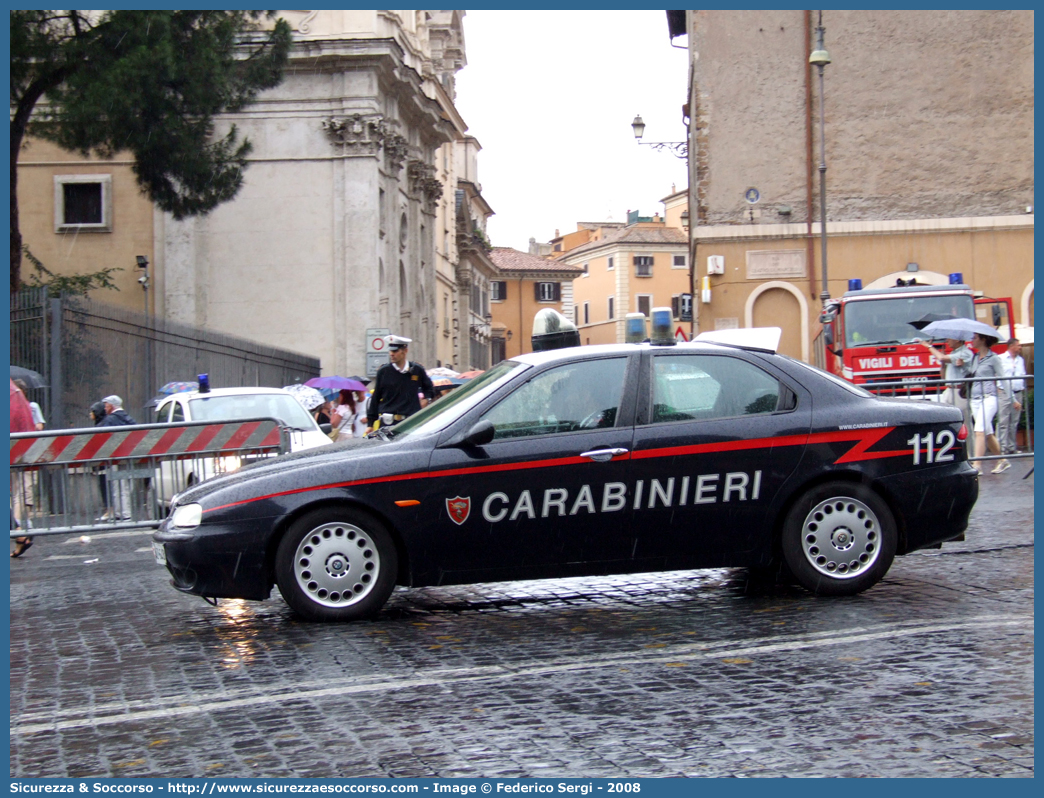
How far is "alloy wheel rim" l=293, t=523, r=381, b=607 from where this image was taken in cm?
694

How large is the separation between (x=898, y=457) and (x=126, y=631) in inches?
183

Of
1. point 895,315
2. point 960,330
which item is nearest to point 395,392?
point 960,330

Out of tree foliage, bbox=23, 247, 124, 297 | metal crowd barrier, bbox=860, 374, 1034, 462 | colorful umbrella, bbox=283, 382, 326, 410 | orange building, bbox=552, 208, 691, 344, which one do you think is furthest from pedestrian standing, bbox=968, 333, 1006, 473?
orange building, bbox=552, 208, 691, 344

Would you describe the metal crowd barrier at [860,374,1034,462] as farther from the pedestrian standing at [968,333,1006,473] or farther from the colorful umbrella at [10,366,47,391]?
the colorful umbrella at [10,366,47,391]

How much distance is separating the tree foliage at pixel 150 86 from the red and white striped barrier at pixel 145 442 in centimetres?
1641

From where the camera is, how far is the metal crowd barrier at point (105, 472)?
9969 mm

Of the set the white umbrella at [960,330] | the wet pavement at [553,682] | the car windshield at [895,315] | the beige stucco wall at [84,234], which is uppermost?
the beige stucco wall at [84,234]

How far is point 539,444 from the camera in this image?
23.3ft

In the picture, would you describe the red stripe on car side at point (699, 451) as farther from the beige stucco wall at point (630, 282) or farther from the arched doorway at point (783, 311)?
the beige stucco wall at point (630, 282)

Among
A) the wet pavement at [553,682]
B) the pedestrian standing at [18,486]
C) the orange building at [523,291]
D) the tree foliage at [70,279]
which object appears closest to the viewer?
the wet pavement at [553,682]

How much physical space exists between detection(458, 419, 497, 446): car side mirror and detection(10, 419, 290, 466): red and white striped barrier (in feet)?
12.1

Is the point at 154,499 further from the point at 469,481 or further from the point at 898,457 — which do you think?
the point at 898,457

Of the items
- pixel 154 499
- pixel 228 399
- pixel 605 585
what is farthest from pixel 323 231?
pixel 605 585

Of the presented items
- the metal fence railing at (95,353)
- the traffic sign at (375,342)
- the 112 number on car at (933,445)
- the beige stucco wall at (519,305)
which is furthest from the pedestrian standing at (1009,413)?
the beige stucco wall at (519,305)
